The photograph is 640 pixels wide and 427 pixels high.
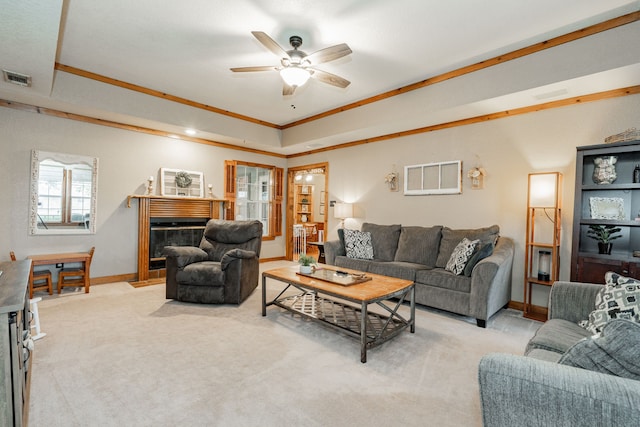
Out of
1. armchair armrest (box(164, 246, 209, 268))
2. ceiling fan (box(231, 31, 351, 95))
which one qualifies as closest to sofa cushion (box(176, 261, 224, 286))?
armchair armrest (box(164, 246, 209, 268))

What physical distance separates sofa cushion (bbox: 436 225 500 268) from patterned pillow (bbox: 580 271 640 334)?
1.75 metres

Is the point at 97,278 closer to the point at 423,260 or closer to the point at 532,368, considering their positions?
the point at 423,260

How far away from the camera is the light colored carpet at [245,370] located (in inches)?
70.3

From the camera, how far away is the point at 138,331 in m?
2.91

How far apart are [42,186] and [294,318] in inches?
157

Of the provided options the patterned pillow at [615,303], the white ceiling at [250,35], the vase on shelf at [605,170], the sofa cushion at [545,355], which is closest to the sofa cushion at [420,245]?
the vase on shelf at [605,170]

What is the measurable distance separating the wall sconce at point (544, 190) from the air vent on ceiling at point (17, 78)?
5.71m

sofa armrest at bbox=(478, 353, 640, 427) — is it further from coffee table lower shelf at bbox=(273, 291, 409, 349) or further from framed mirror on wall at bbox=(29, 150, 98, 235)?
framed mirror on wall at bbox=(29, 150, 98, 235)

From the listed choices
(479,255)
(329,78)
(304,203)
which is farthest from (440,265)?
(304,203)

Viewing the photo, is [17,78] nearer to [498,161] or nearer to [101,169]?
[101,169]

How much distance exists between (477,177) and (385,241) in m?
1.58

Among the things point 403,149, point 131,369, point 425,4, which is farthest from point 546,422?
point 403,149

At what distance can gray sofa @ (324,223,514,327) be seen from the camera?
3.21 metres

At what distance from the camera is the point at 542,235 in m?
3.72
